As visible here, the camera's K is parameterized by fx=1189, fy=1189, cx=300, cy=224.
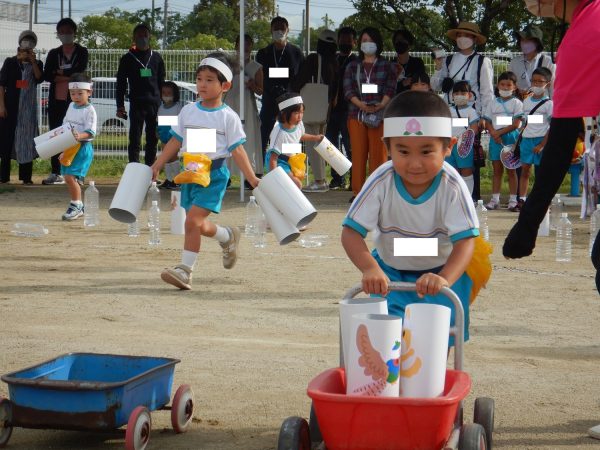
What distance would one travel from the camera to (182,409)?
5.16 meters

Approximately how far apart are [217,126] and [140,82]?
9.03 m

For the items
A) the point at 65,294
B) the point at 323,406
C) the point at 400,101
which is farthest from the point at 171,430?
the point at 65,294

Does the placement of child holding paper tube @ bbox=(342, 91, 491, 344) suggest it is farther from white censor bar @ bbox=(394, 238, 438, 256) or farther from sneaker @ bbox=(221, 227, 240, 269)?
sneaker @ bbox=(221, 227, 240, 269)

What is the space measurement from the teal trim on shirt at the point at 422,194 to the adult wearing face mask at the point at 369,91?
1097 centimetres

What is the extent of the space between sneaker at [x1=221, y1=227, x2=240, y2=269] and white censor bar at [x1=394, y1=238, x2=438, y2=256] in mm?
5327

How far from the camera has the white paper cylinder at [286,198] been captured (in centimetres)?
928

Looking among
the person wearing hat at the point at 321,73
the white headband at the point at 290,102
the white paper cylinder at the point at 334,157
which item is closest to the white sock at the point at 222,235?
the white paper cylinder at the point at 334,157

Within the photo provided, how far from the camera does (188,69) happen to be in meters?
24.0

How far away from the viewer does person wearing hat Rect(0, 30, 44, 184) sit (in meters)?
18.9

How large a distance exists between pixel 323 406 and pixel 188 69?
20389 mm

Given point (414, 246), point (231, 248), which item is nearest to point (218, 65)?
point (231, 248)

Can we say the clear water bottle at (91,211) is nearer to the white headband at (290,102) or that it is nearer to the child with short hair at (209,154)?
the white headband at (290,102)

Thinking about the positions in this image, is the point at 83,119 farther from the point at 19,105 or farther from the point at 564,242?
the point at 564,242

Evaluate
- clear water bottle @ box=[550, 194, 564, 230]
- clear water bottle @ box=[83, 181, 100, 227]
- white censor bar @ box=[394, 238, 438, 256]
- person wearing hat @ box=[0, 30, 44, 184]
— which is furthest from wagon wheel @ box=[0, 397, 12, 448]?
person wearing hat @ box=[0, 30, 44, 184]
